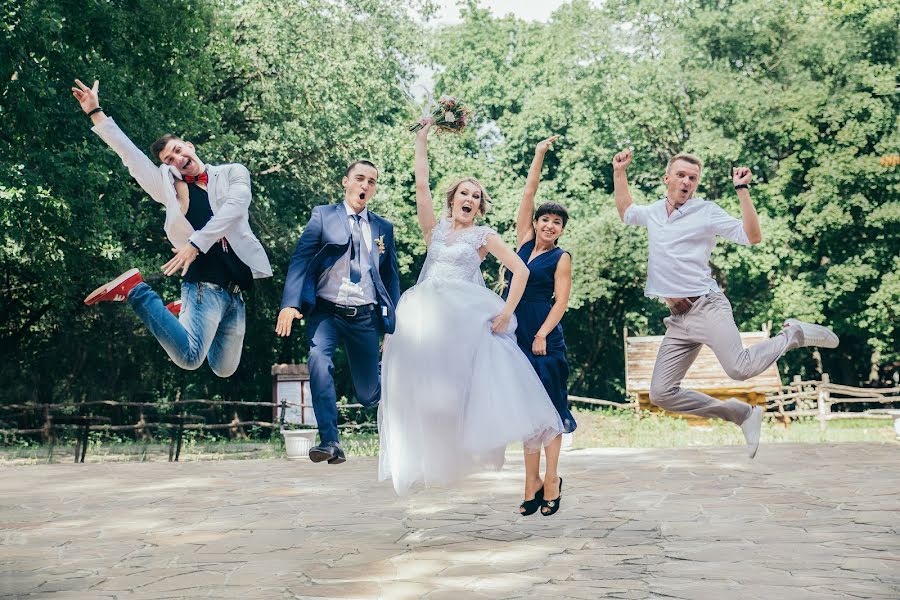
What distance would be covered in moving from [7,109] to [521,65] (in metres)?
23.8

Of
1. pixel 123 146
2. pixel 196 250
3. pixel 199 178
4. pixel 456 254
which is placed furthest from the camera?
pixel 456 254

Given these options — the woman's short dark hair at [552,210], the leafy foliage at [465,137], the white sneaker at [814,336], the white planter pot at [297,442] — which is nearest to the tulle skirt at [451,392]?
the woman's short dark hair at [552,210]

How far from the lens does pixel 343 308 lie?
6.77 metres

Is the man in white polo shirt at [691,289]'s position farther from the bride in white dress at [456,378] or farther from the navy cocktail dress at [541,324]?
the bride in white dress at [456,378]

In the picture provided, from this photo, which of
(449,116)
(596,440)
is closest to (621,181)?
(449,116)

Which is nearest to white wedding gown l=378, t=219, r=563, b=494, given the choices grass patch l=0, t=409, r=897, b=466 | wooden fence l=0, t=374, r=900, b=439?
grass patch l=0, t=409, r=897, b=466

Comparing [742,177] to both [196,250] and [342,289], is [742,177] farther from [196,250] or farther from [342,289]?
[196,250]

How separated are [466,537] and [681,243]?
270 centimetres

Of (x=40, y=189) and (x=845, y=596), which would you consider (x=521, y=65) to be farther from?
(x=845, y=596)

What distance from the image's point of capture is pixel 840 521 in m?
8.48

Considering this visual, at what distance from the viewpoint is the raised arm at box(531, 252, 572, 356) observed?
286 inches

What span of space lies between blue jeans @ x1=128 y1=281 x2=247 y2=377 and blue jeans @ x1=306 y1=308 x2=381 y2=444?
492 millimetres

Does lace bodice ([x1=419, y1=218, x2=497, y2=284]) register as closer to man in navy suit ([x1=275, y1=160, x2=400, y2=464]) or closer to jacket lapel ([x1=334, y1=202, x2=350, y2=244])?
man in navy suit ([x1=275, y1=160, x2=400, y2=464])

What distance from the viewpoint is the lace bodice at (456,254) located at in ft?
23.4
